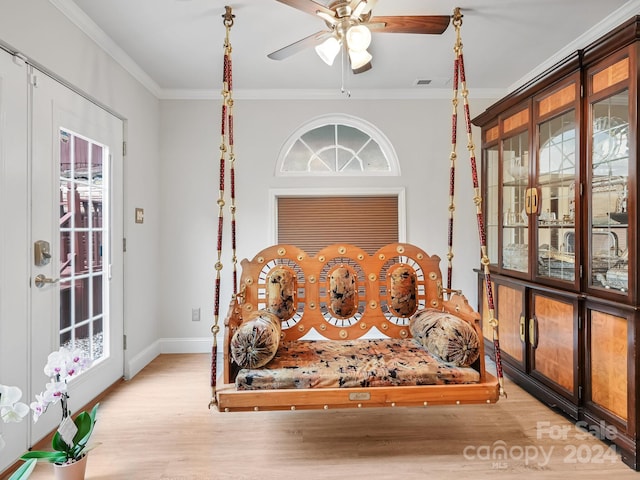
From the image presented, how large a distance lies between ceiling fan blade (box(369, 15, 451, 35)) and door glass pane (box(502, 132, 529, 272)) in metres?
1.39

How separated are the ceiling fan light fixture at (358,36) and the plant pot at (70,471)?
2.50m

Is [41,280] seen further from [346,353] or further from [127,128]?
[346,353]

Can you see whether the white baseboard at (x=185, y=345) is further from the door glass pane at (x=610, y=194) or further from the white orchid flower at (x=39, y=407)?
the door glass pane at (x=610, y=194)

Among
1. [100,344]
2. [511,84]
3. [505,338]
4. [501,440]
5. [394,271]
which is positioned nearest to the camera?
[501,440]

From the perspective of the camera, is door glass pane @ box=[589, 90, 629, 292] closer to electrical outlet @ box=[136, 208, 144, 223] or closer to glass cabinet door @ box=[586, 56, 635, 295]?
glass cabinet door @ box=[586, 56, 635, 295]

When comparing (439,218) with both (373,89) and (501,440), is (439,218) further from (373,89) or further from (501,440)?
(501,440)

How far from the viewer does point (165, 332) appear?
3.74 m

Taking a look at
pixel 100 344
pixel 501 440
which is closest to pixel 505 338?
pixel 501 440

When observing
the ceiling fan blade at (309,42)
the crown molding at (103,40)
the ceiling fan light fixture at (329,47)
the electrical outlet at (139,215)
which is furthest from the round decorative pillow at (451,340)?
the crown molding at (103,40)

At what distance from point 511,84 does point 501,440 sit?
128 inches

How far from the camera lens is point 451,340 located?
206cm

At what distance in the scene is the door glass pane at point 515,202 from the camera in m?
2.92

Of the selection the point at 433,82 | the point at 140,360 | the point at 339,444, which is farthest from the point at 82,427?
the point at 433,82

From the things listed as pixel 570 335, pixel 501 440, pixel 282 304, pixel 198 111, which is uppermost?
pixel 198 111
